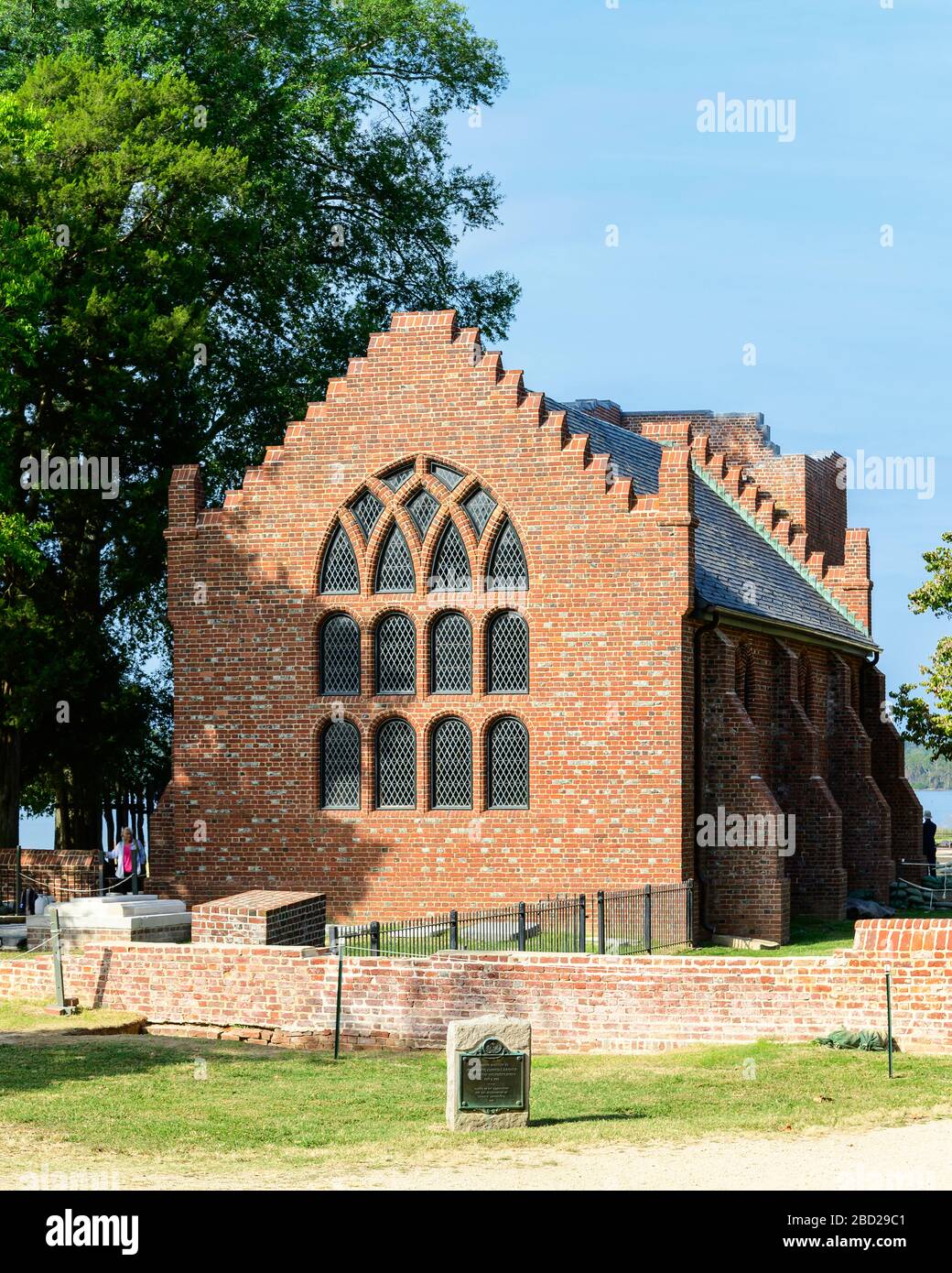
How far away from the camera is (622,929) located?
2722 cm

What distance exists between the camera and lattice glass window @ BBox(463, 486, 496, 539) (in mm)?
29609

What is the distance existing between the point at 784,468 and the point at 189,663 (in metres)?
17.7

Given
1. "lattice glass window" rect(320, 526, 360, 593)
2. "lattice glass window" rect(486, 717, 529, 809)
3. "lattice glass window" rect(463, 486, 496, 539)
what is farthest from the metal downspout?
"lattice glass window" rect(320, 526, 360, 593)

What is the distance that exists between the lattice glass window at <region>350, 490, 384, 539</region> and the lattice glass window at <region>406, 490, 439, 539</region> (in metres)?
0.59

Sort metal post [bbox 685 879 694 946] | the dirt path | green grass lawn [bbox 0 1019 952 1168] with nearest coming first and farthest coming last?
the dirt path → green grass lawn [bbox 0 1019 952 1168] → metal post [bbox 685 879 694 946]

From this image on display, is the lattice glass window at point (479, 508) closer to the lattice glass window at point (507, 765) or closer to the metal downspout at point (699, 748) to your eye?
the lattice glass window at point (507, 765)

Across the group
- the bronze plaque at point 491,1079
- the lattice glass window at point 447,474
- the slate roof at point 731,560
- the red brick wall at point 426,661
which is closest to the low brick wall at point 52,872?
the red brick wall at point 426,661

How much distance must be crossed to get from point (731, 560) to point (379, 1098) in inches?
778

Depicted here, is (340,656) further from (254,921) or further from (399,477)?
(254,921)

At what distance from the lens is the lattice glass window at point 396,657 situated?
30031 mm

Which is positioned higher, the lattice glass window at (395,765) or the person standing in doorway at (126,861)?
the lattice glass window at (395,765)

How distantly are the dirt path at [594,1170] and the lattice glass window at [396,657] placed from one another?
52.4 ft

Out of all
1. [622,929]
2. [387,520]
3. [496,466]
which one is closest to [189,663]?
[387,520]

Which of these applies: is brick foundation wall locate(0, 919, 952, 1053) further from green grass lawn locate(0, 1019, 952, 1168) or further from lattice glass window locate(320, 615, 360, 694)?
lattice glass window locate(320, 615, 360, 694)
